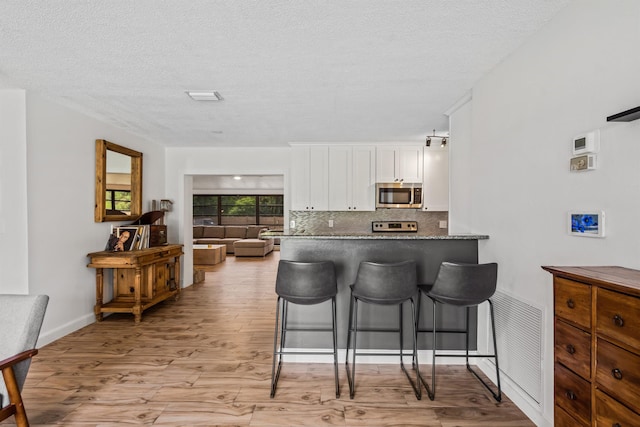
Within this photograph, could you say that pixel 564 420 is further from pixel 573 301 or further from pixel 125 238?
pixel 125 238

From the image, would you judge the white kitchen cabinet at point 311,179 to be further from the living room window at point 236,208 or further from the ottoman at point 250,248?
the living room window at point 236,208

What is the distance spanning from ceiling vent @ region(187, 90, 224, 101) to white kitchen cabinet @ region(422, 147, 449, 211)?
3.38 meters

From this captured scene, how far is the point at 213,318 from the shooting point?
404cm

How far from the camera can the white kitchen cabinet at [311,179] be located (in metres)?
5.30

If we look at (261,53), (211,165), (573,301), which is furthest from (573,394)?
(211,165)

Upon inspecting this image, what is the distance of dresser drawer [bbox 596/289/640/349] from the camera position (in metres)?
1.10

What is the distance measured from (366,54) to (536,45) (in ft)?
3.35

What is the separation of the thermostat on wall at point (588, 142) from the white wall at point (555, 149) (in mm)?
33

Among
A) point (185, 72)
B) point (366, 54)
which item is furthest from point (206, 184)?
point (366, 54)

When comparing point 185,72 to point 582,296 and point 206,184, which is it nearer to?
point 582,296

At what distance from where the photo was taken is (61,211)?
3.43 meters

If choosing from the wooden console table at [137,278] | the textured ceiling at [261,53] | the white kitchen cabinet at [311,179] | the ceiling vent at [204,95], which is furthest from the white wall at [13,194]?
the white kitchen cabinet at [311,179]

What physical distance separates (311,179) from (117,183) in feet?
8.75

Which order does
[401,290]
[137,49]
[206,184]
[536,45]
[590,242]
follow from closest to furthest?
[590,242], [536,45], [137,49], [401,290], [206,184]
